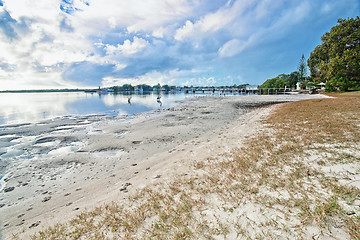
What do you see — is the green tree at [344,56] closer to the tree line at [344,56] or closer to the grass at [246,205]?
the tree line at [344,56]

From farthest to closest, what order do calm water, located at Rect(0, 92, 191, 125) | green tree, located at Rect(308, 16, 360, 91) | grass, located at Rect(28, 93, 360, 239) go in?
→ green tree, located at Rect(308, 16, 360, 91), calm water, located at Rect(0, 92, 191, 125), grass, located at Rect(28, 93, 360, 239)

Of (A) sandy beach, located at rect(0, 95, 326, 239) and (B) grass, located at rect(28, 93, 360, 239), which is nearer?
(B) grass, located at rect(28, 93, 360, 239)

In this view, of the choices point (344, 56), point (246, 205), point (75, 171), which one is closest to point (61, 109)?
point (75, 171)

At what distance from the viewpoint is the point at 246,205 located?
3467 mm

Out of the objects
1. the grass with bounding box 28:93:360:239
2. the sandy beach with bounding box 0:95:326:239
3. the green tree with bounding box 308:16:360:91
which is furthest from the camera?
the green tree with bounding box 308:16:360:91

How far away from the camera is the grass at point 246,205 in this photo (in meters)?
2.76

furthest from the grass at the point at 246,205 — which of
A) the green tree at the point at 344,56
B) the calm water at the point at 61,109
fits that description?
the green tree at the point at 344,56

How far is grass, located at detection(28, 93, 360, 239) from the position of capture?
276cm

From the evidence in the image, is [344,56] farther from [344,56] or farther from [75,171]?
[75,171]

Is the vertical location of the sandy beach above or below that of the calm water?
below

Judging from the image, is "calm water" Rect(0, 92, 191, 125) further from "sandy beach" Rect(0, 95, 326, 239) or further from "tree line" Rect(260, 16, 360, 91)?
"tree line" Rect(260, 16, 360, 91)

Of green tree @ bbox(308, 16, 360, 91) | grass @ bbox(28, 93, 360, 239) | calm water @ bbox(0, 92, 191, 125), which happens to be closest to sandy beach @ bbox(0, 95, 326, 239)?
grass @ bbox(28, 93, 360, 239)

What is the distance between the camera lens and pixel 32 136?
14.4 m

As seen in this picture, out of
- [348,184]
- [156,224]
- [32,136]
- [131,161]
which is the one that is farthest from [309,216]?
[32,136]
